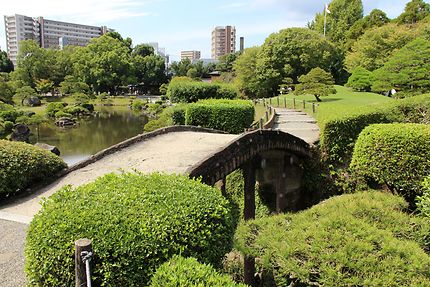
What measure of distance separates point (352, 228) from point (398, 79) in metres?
23.1

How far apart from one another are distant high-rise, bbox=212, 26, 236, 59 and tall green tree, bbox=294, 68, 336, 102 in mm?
151927

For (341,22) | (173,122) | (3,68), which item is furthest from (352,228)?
(3,68)

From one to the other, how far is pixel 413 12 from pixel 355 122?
138ft

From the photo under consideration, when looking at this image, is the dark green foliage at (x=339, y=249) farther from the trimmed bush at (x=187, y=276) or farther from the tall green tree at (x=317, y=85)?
the tall green tree at (x=317, y=85)

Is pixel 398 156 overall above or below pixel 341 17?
below

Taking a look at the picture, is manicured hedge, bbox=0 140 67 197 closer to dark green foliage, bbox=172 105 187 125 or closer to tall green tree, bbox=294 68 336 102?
dark green foliage, bbox=172 105 187 125

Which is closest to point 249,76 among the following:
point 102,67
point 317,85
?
point 317,85

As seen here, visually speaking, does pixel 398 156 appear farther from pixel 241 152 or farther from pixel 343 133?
pixel 241 152

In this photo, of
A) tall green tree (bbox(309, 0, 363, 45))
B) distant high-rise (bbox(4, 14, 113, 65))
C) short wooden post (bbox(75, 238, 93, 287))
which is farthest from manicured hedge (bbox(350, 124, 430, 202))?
distant high-rise (bbox(4, 14, 113, 65))

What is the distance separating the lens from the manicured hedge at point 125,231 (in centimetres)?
374

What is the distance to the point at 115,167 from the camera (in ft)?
29.7

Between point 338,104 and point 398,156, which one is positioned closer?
point 398,156

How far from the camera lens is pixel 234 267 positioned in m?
9.55

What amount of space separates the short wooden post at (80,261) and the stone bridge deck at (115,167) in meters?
1.89
